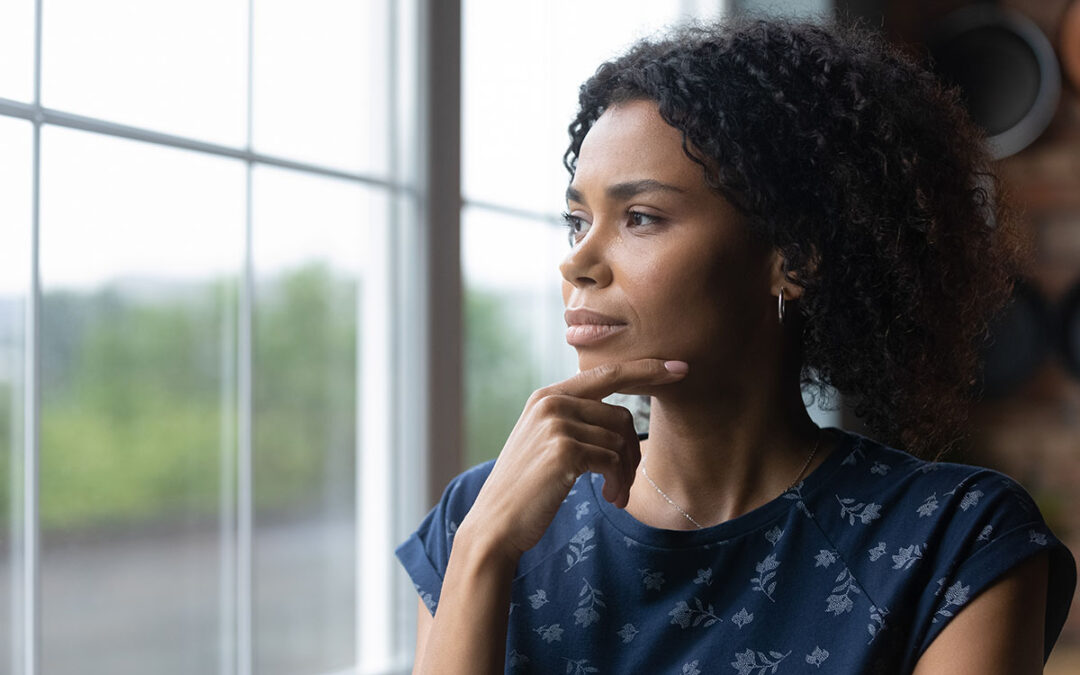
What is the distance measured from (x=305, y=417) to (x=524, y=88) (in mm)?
937

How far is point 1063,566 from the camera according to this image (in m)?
1.29

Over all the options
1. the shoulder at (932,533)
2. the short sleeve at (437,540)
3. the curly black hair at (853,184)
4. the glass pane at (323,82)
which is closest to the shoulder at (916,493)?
the shoulder at (932,533)

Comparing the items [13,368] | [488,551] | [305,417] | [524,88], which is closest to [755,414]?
[488,551]

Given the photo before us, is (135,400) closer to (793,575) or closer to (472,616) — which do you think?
(472,616)

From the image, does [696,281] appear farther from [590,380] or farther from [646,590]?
Answer: [646,590]

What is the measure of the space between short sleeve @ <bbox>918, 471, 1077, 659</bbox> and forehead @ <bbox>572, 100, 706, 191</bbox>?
480mm

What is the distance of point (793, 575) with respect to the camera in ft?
4.35

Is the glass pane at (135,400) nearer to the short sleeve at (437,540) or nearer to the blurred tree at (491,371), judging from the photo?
the short sleeve at (437,540)

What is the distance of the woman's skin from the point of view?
4.08 ft

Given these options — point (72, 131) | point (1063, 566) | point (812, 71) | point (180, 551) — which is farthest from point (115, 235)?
point (1063, 566)

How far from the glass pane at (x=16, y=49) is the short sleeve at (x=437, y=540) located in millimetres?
721

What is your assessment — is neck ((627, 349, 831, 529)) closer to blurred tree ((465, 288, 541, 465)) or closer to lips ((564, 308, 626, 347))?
lips ((564, 308, 626, 347))

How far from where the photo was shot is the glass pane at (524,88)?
2.19m

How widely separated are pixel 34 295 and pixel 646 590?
2.69 feet
